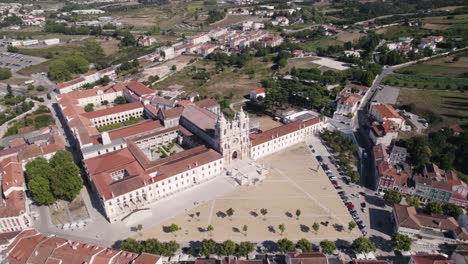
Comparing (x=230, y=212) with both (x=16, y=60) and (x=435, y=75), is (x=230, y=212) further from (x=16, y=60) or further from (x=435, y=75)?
(x=16, y=60)

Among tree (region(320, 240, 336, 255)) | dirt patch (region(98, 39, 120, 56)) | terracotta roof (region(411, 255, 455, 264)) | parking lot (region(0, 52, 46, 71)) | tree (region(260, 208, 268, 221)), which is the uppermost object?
dirt patch (region(98, 39, 120, 56))

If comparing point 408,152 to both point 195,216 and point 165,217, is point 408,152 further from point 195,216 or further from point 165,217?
point 165,217

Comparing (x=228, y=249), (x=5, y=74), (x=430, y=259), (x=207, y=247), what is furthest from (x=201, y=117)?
(x=5, y=74)

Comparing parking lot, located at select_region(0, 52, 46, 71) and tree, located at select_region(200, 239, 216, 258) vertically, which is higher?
parking lot, located at select_region(0, 52, 46, 71)

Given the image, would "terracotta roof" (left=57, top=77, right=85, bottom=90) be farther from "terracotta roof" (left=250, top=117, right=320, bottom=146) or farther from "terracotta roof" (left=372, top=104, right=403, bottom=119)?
"terracotta roof" (left=372, top=104, right=403, bottom=119)

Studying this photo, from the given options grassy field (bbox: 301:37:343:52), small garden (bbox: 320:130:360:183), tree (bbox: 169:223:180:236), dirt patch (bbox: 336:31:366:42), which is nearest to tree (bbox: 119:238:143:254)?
tree (bbox: 169:223:180:236)

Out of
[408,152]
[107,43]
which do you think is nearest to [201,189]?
[408,152]

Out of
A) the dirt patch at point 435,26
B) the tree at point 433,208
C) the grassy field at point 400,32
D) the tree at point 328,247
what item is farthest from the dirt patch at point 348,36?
the tree at point 328,247
